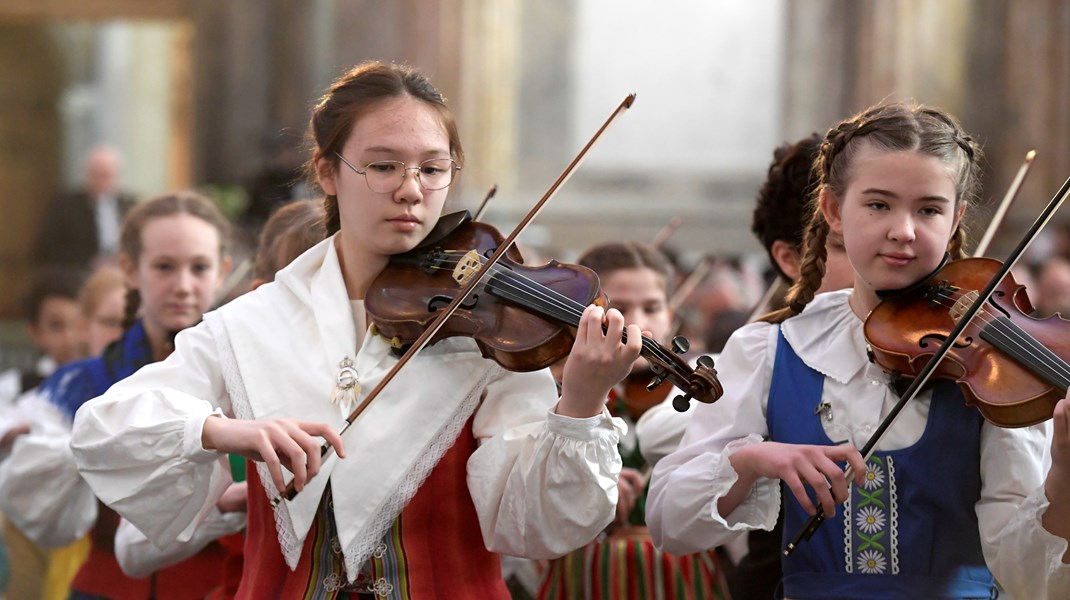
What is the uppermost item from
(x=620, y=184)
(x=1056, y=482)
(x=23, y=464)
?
(x=1056, y=482)

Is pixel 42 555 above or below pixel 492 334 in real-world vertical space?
below

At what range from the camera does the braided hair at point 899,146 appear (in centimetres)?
223

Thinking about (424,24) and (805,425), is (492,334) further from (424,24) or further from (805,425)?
(424,24)

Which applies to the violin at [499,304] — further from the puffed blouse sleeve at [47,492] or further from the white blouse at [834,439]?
the puffed blouse sleeve at [47,492]

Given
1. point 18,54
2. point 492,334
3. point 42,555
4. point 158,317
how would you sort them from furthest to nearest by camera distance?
1. point 18,54
2. point 42,555
3. point 158,317
4. point 492,334

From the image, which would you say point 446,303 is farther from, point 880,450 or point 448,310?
point 880,450

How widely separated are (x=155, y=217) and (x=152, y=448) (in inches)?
51.5

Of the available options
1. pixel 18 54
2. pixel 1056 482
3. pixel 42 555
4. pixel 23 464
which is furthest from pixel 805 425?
pixel 18 54

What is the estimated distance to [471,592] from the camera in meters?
2.21

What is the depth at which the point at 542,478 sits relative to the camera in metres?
2.07

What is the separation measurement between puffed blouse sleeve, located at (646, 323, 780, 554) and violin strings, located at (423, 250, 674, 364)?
24 cm

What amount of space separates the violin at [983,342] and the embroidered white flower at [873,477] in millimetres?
154

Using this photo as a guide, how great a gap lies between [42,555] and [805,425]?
2.44 m

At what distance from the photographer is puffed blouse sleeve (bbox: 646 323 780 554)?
2.23 meters
